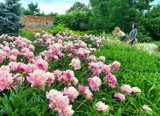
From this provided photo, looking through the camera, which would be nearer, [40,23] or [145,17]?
[40,23]

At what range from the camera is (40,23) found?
33.1m

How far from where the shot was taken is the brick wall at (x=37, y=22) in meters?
31.8

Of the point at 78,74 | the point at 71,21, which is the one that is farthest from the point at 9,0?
the point at 71,21

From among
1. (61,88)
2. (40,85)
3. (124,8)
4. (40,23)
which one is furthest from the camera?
(124,8)

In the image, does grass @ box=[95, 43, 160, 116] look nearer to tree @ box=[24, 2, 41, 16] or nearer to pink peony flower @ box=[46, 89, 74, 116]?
pink peony flower @ box=[46, 89, 74, 116]

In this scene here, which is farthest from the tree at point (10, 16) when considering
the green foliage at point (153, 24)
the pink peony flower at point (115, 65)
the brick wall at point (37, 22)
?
the green foliage at point (153, 24)

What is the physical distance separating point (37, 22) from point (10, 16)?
17464 mm

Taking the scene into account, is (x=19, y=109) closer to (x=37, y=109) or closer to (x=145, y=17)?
(x=37, y=109)

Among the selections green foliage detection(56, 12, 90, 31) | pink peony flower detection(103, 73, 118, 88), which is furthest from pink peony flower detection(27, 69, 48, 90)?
green foliage detection(56, 12, 90, 31)

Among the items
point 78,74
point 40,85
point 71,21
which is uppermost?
point 40,85

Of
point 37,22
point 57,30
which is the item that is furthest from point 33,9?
point 57,30

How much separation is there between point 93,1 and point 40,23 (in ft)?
42.5

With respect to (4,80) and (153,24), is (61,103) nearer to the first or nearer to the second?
(4,80)

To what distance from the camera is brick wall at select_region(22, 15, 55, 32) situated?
31.8 m
